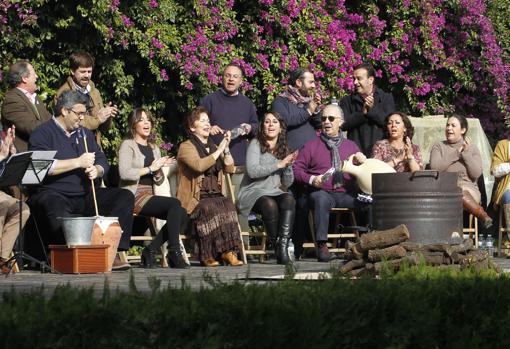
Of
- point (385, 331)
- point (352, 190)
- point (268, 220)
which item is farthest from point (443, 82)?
point (385, 331)

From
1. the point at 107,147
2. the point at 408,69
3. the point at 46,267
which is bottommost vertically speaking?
the point at 46,267

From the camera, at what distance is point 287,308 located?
16.9 feet

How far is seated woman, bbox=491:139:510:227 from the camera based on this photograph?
15.2 m

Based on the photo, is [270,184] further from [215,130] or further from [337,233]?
[337,233]

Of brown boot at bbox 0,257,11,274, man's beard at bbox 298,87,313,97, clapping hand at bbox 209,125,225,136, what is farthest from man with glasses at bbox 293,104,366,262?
brown boot at bbox 0,257,11,274

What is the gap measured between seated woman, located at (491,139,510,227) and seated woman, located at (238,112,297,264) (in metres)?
2.95

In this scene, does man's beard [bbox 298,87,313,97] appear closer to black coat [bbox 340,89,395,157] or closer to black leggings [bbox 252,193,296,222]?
black coat [bbox 340,89,395,157]

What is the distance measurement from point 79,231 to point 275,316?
6.58m

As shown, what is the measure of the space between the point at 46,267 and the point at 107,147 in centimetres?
389

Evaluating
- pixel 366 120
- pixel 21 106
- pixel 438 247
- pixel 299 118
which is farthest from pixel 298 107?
pixel 438 247

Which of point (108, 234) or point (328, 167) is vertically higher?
point (328, 167)

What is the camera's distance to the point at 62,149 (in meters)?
11.9

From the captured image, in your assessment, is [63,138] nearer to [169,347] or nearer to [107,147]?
[107,147]

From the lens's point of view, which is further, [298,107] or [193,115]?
[298,107]
